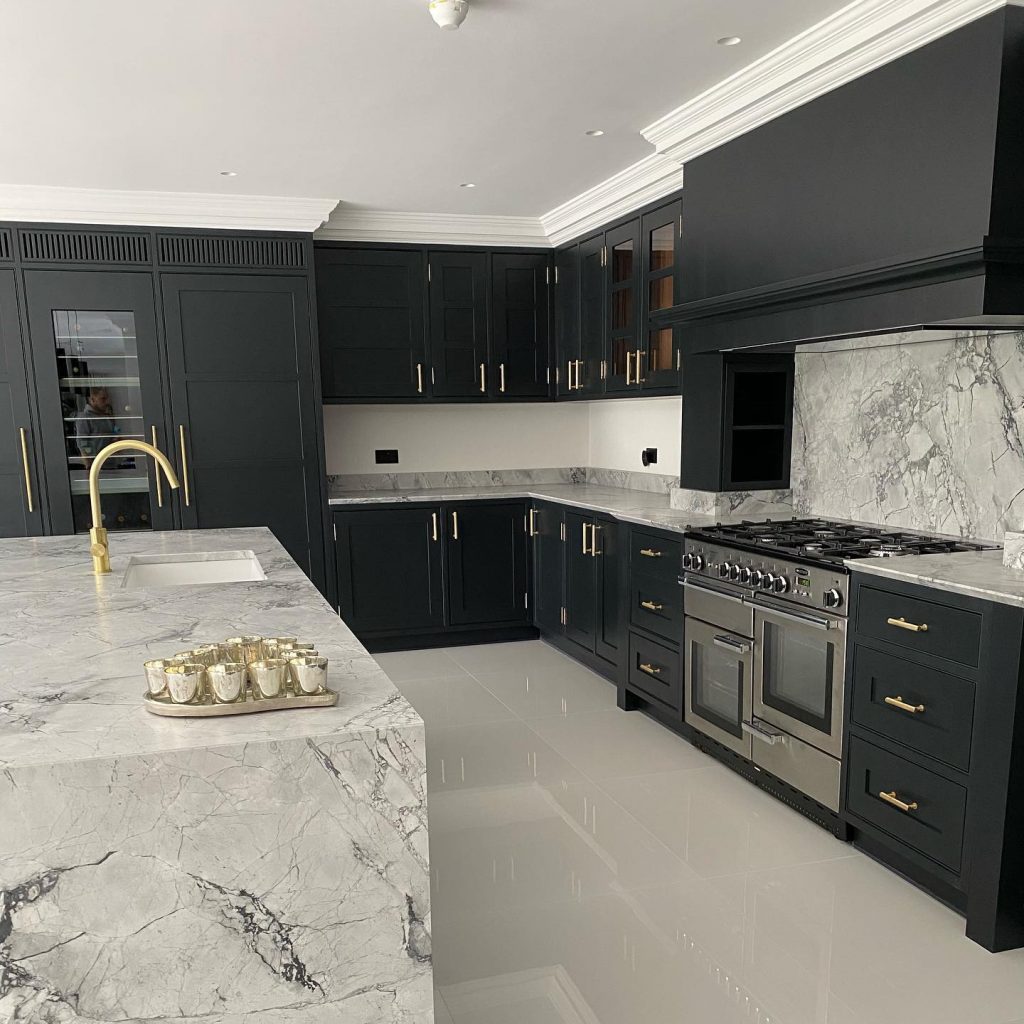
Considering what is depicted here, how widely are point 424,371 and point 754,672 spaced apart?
2889 mm

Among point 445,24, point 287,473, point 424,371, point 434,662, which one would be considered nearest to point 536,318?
point 424,371

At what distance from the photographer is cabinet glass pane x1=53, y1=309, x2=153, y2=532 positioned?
4.42 m

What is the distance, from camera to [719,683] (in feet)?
10.6

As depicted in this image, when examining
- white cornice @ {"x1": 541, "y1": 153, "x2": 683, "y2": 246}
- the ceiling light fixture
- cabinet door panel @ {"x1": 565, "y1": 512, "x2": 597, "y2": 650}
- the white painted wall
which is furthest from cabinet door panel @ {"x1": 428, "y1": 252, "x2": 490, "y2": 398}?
the ceiling light fixture

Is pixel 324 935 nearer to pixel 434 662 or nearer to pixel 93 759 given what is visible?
pixel 93 759

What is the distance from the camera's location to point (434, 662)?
476cm

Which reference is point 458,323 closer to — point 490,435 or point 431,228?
point 431,228

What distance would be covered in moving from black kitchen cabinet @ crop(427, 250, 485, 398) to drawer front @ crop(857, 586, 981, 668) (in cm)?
315

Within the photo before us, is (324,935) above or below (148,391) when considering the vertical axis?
below

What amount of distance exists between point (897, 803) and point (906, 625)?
52 centimetres

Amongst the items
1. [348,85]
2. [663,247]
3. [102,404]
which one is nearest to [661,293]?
[663,247]

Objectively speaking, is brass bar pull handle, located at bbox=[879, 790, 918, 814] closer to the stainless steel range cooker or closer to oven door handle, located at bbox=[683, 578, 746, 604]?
the stainless steel range cooker

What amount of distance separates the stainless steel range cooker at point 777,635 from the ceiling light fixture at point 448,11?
1.91 m

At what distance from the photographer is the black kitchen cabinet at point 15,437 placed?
4.31 metres
